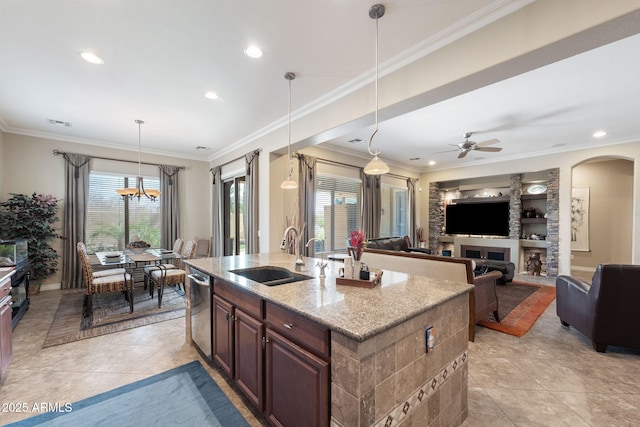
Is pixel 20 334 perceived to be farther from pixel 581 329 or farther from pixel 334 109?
pixel 581 329

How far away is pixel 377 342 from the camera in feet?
4.02

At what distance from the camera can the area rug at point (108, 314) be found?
10.7 feet

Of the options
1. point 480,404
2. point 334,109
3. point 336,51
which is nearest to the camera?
point 480,404

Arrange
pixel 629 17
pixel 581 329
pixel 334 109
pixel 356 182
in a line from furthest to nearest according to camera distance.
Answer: pixel 356 182
pixel 334 109
pixel 581 329
pixel 629 17

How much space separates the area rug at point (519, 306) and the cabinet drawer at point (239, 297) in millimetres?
3179

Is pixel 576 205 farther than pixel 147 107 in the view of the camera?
Yes

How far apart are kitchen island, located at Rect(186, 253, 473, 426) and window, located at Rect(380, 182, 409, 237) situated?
583 centimetres

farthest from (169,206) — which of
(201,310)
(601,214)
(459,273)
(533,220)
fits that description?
(601,214)

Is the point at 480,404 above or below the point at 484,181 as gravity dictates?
below

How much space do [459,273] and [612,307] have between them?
1.44 metres

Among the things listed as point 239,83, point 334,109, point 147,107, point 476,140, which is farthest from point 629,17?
point 147,107

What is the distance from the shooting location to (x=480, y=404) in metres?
2.09

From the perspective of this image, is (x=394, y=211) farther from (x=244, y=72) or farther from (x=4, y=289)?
(x=4, y=289)

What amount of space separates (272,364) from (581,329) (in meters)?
3.56
